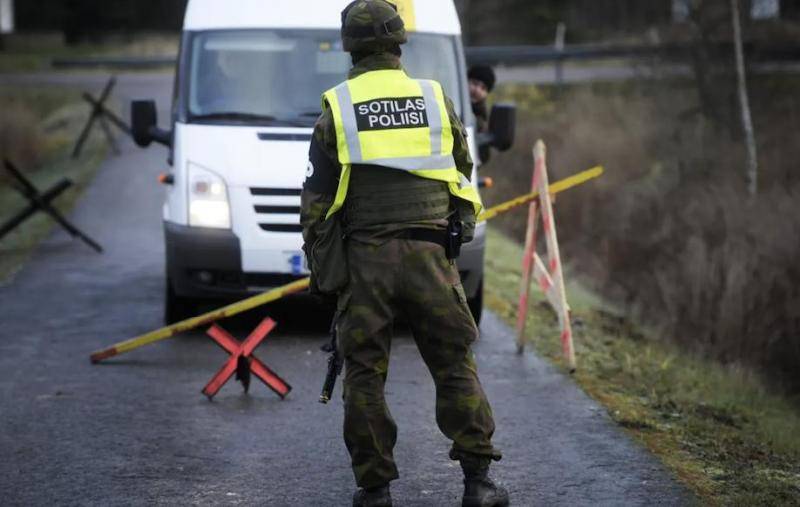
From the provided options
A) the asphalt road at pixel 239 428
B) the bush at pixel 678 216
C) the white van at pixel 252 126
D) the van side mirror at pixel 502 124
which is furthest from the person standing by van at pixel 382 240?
the bush at pixel 678 216

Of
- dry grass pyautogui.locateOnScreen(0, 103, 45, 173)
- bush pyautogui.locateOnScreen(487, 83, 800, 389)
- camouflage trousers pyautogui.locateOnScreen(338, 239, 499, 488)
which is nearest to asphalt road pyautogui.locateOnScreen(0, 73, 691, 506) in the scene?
camouflage trousers pyautogui.locateOnScreen(338, 239, 499, 488)

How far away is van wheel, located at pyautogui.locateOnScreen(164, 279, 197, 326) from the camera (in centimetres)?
1028

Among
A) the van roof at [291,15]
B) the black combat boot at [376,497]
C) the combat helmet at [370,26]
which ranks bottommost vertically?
the black combat boot at [376,497]

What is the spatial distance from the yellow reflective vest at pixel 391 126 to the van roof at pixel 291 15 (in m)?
4.91

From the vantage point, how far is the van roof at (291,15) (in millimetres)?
10648

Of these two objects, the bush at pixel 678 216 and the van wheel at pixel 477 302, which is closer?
the van wheel at pixel 477 302

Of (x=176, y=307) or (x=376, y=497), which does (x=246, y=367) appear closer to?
(x=176, y=307)

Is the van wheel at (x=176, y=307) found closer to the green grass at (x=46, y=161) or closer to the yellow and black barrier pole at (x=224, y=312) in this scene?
the yellow and black barrier pole at (x=224, y=312)

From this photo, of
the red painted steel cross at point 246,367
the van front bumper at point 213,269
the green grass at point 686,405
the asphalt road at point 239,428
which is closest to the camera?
the asphalt road at point 239,428

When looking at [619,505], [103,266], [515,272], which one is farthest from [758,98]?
[619,505]

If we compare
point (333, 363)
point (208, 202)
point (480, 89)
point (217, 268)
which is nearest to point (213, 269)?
point (217, 268)

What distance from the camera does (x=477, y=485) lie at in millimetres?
5840

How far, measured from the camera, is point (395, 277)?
5.73m

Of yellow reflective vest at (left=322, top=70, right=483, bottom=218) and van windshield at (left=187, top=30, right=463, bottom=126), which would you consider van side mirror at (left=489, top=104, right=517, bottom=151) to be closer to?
van windshield at (left=187, top=30, right=463, bottom=126)
